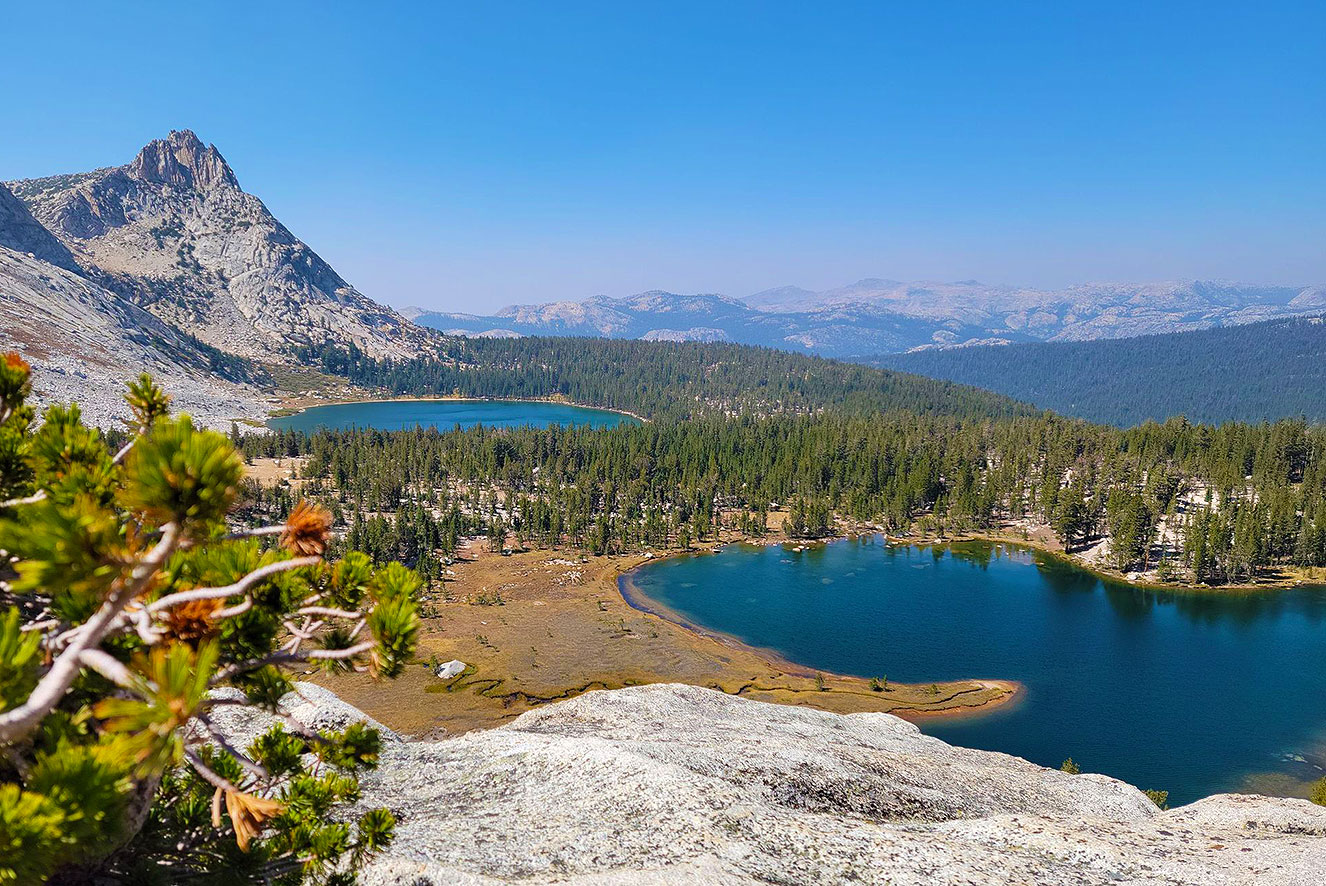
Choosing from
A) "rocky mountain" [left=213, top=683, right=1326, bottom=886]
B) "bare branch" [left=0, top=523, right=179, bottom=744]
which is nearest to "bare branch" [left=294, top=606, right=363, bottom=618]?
"bare branch" [left=0, top=523, right=179, bottom=744]

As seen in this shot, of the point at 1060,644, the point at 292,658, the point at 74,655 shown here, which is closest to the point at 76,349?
the point at 292,658

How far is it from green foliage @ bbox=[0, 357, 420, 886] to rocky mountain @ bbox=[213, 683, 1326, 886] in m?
7.03

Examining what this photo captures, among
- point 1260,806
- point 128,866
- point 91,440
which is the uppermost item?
point 91,440

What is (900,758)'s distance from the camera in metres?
26.7

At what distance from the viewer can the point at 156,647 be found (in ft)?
15.8

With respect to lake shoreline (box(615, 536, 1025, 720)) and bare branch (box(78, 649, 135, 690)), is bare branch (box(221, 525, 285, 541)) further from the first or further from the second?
lake shoreline (box(615, 536, 1025, 720))

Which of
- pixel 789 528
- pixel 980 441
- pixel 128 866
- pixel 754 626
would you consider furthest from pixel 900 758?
pixel 980 441

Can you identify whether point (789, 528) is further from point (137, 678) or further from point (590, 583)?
point (137, 678)

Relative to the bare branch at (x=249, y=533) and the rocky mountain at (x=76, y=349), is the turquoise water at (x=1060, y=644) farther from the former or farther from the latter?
the rocky mountain at (x=76, y=349)

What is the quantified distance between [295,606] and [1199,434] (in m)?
162

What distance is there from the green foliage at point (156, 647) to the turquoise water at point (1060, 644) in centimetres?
4869

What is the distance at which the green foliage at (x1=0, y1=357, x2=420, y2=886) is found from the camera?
4207 millimetres

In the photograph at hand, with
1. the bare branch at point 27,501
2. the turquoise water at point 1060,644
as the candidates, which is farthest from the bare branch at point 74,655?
the turquoise water at point 1060,644

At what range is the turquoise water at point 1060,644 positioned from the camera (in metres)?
46.0
